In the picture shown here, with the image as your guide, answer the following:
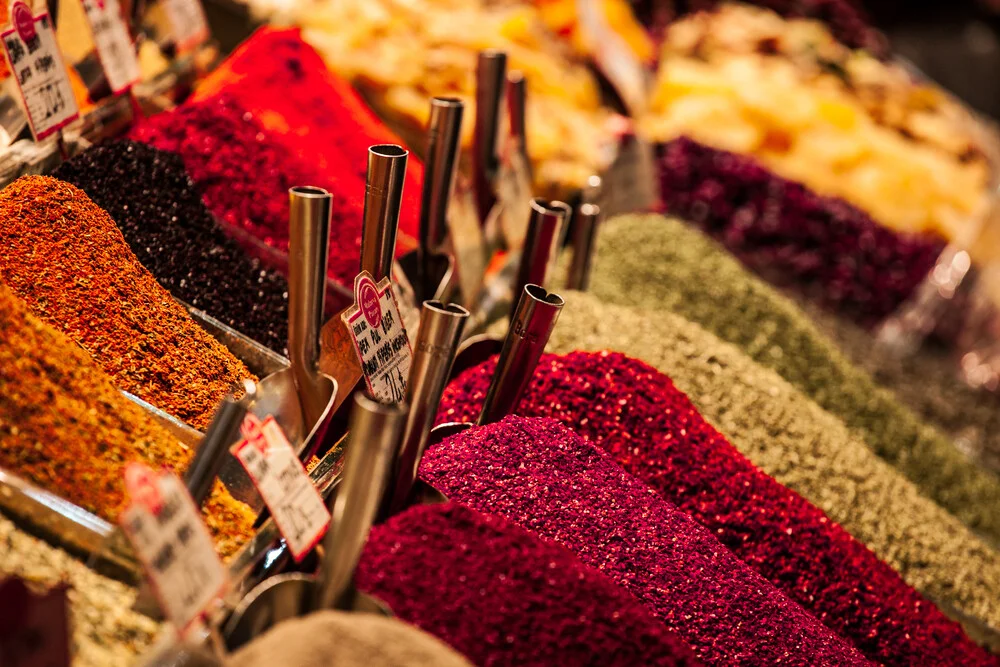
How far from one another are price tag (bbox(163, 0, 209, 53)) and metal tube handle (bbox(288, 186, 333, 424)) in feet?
2.94

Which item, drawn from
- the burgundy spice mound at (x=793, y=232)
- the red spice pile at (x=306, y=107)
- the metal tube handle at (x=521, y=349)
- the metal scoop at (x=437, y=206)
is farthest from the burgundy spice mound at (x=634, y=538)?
the burgundy spice mound at (x=793, y=232)

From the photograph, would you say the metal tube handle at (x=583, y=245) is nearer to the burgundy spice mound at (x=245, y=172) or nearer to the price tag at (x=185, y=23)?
the burgundy spice mound at (x=245, y=172)

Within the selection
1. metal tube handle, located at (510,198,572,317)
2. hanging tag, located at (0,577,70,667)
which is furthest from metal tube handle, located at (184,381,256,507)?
metal tube handle, located at (510,198,572,317)

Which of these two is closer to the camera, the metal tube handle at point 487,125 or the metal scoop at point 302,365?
the metal scoop at point 302,365

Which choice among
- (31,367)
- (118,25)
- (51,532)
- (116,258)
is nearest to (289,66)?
(118,25)

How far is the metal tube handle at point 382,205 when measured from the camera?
0.92 meters

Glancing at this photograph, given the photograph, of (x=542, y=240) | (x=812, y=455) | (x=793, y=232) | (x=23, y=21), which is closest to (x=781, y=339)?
(x=812, y=455)

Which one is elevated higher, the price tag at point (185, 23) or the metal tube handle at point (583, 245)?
the price tag at point (185, 23)

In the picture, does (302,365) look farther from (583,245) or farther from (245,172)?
(583,245)

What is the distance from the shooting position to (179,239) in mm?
1179

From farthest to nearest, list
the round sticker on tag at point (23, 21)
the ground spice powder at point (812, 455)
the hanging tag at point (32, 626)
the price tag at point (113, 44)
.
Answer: the price tag at point (113, 44)
the ground spice powder at point (812, 455)
the round sticker on tag at point (23, 21)
the hanging tag at point (32, 626)

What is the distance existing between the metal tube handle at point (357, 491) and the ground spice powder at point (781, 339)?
89 cm

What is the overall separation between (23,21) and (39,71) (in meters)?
0.07

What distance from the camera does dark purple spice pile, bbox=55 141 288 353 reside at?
113 cm
